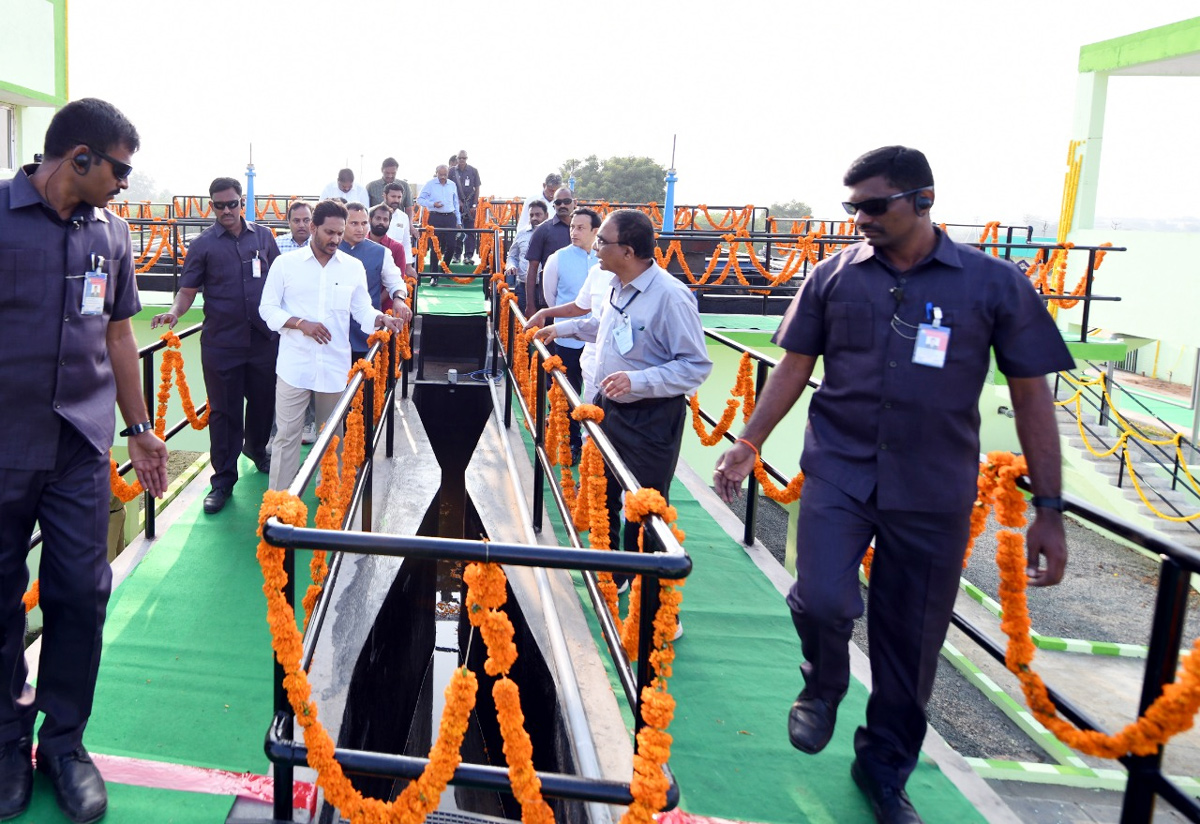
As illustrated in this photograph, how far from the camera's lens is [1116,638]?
38.1 feet

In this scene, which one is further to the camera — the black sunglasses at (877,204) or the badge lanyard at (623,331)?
the badge lanyard at (623,331)

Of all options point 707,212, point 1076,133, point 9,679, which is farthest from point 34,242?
point 1076,133

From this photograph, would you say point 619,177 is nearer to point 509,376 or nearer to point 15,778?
point 509,376

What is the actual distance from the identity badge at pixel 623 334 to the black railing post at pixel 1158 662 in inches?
91.9

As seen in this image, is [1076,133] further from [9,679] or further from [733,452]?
[9,679]

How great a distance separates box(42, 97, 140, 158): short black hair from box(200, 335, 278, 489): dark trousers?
3279 mm

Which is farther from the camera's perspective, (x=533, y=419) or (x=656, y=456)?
(x=533, y=419)

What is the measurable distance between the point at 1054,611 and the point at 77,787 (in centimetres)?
1273

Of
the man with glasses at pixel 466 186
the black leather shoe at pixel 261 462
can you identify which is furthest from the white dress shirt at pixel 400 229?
the man with glasses at pixel 466 186

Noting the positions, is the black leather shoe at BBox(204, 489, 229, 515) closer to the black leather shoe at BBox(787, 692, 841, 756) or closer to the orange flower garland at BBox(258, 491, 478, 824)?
the orange flower garland at BBox(258, 491, 478, 824)

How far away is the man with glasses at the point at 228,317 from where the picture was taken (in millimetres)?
5629

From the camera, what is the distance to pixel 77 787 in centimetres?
262

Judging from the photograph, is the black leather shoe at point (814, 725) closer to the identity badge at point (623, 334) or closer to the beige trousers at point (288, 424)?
the identity badge at point (623, 334)

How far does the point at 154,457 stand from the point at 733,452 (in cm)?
187
